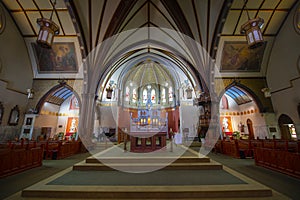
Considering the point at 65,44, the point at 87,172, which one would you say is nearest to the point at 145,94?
the point at 65,44

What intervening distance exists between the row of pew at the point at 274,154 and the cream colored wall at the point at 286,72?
6259 millimetres

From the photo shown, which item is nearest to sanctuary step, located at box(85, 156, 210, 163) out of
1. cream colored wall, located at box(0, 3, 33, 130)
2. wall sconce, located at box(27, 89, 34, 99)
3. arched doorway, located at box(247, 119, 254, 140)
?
cream colored wall, located at box(0, 3, 33, 130)

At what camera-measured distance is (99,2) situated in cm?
860

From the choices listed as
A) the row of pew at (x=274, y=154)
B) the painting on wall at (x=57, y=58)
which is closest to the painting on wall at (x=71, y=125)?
the painting on wall at (x=57, y=58)

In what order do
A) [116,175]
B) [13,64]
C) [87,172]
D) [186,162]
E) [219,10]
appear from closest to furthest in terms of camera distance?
1. [116,175]
2. [87,172]
3. [186,162]
4. [219,10]
5. [13,64]

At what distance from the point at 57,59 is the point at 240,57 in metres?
16.1

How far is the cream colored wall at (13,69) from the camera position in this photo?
9.17 metres

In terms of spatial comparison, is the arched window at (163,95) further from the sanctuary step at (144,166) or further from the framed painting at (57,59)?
the sanctuary step at (144,166)

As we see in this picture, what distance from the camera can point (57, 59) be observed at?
11.2 meters

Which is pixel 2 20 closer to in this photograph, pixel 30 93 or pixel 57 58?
pixel 57 58

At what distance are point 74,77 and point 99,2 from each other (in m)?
6.40

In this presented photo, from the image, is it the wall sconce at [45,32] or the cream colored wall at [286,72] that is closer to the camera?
the wall sconce at [45,32]

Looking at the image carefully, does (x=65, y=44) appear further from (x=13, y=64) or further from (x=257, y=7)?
(x=257, y=7)

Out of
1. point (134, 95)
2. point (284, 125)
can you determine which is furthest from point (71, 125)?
point (284, 125)
